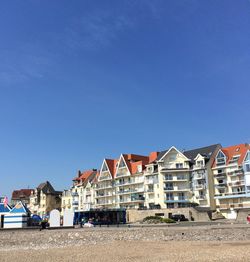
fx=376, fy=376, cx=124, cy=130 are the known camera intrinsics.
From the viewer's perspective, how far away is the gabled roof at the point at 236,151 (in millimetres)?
84375

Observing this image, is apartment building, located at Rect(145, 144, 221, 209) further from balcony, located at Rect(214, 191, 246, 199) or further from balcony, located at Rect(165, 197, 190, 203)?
balcony, located at Rect(214, 191, 246, 199)

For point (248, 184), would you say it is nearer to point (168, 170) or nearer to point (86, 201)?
point (168, 170)

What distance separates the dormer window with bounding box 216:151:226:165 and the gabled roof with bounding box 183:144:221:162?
2.95 metres

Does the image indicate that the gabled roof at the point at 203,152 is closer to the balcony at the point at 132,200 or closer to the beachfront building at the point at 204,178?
the beachfront building at the point at 204,178

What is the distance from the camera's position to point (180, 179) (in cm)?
9306

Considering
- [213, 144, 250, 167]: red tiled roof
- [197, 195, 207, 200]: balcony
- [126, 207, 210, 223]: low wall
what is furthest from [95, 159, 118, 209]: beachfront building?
[213, 144, 250, 167]: red tiled roof

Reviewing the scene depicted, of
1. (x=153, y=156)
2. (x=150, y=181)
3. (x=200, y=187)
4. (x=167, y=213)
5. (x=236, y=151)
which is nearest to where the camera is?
(x=167, y=213)

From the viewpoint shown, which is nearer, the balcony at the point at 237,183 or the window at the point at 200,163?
the balcony at the point at 237,183

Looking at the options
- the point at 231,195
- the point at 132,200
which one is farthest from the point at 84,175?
the point at 231,195

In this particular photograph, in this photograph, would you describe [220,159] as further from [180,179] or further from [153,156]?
[153,156]

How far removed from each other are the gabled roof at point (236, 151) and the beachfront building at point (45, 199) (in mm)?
72602

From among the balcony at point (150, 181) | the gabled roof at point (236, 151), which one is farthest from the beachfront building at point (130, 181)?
the gabled roof at point (236, 151)

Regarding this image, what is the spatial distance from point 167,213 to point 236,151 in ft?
72.9

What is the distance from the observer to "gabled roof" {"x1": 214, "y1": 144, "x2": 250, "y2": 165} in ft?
277
